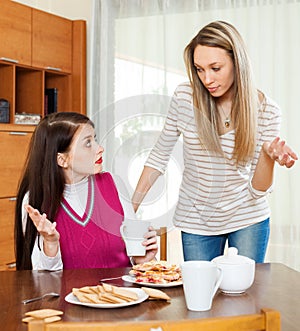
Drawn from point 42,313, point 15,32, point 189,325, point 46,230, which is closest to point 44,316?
point 42,313

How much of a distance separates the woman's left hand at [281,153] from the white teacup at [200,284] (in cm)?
52

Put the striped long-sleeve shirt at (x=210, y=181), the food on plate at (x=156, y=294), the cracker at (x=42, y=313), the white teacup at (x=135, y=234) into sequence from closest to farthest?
the cracker at (x=42, y=313) < the food on plate at (x=156, y=294) < the white teacup at (x=135, y=234) < the striped long-sleeve shirt at (x=210, y=181)

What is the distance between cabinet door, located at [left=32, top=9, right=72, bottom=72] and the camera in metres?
4.02

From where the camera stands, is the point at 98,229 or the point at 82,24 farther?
the point at 82,24

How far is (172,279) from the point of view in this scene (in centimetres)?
158

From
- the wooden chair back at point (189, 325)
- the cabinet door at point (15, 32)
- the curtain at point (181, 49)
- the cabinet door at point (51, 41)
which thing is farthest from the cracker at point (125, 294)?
the cabinet door at point (51, 41)

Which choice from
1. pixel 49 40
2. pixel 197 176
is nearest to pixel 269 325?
pixel 197 176

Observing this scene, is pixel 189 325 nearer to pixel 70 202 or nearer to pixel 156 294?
pixel 156 294

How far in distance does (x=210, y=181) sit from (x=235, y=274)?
0.77m

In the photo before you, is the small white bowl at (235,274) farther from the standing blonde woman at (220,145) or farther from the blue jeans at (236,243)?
the blue jeans at (236,243)

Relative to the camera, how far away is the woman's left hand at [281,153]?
5.68 ft

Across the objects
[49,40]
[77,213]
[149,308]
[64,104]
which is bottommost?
[149,308]

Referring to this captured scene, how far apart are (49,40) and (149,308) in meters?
3.05

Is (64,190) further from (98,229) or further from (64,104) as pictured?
(64,104)
